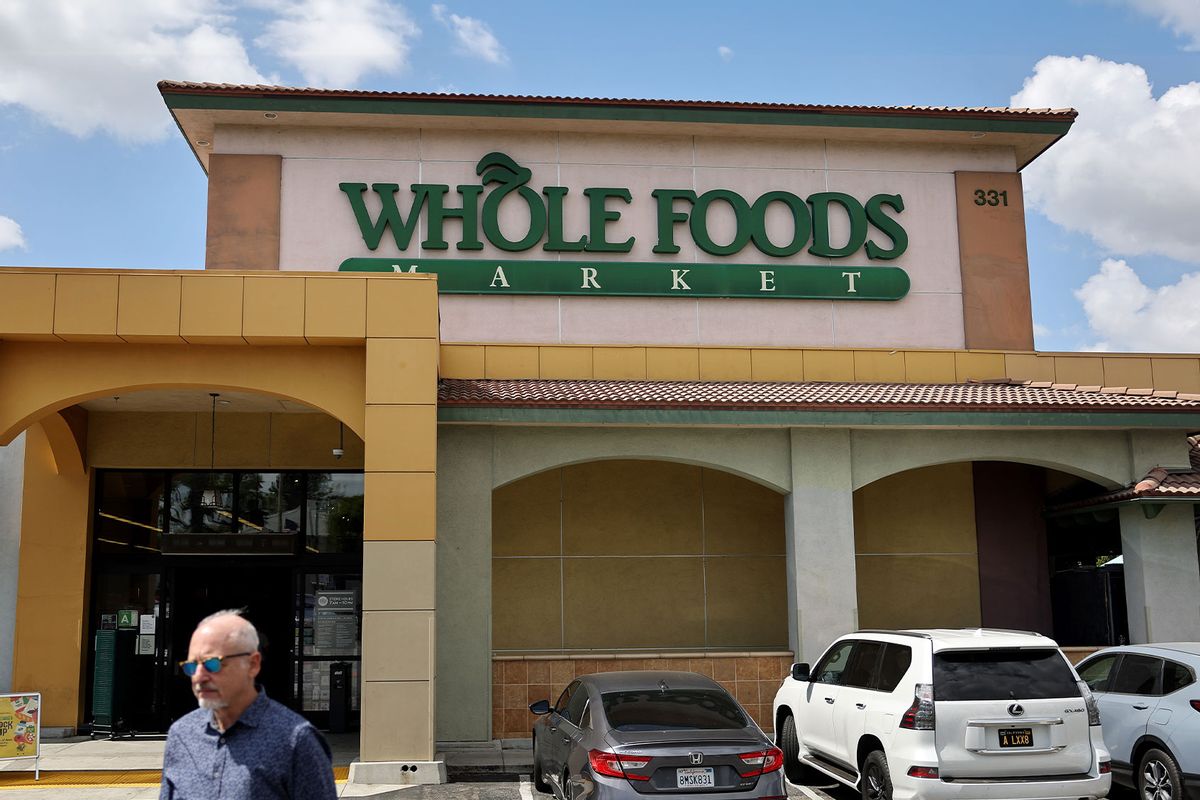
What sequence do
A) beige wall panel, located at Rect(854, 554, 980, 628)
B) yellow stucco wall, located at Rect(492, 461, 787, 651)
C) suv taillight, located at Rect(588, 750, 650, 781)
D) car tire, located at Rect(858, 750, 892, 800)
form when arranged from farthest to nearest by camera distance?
1. beige wall panel, located at Rect(854, 554, 980, 628)
2. yellow stucco wall, located at Rect(492, 461, 787, 651)
3. car tire, located at Rect(858, 750, 892, 800)
4. suv taillight, located at Rect(588, 750, 650, 781)

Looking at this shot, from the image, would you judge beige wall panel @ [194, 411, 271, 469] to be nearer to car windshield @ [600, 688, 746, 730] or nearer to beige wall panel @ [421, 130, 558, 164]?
beige wall panel @ [421, 130, 558, 164]

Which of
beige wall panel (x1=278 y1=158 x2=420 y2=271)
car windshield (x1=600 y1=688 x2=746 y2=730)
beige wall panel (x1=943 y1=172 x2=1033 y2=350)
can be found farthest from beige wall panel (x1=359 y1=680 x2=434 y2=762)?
beige wall panel (x1=943 y1=172 x2=1033 y2=350)

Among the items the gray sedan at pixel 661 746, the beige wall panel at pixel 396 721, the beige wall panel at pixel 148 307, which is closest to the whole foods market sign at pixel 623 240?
the beige wall panel at pixel 148 307

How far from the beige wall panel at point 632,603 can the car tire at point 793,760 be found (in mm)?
5420

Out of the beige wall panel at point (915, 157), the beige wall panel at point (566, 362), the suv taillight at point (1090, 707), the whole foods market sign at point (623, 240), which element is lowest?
the suv taillight at point (1090, 707)

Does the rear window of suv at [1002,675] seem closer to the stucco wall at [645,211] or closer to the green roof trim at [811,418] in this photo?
the green roof trim at [811,418]

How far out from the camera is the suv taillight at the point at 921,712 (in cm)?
968

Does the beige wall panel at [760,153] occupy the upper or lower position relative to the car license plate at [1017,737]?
upper

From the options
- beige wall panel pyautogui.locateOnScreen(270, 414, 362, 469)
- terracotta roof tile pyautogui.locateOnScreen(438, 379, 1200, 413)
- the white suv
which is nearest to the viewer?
the white suv

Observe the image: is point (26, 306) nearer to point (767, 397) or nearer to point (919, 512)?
point (767, 397)

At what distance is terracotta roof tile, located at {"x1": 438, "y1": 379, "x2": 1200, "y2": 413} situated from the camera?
15.6 metres

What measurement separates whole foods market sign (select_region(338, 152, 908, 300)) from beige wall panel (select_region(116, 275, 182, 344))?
6813 mm

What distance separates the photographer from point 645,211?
68.1 feet

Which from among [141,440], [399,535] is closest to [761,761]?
[399,535]
